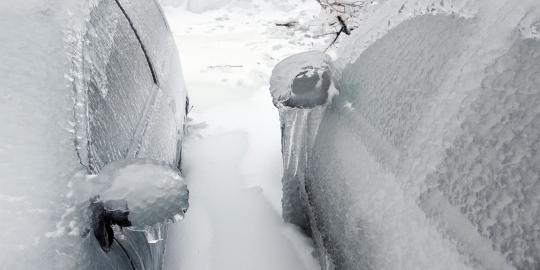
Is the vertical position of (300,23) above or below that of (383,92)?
below

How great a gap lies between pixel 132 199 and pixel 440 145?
888 millimetres

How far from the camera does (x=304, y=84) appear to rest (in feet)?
5.99

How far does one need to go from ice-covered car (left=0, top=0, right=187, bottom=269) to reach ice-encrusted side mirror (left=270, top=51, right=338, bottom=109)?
653mm

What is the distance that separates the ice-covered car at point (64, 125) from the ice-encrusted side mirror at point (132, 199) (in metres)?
0.03

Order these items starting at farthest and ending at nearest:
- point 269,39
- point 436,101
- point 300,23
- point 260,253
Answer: point 300,23
point 269,39
point 260,253
point 436,101

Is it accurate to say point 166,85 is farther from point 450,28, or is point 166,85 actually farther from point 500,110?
point 500,110

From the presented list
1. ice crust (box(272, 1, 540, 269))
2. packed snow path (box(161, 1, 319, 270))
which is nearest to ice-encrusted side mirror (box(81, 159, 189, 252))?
ice crust (box(272, 1, 540, 269))

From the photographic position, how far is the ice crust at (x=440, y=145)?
953 mm

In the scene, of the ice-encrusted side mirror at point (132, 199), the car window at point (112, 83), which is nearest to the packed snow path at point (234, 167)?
the car window at point (112, 83)

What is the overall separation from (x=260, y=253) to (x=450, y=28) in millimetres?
1591

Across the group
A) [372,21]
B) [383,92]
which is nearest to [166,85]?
[372,21]

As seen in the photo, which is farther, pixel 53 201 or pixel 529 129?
pixel 53 201

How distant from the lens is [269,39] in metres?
6.99

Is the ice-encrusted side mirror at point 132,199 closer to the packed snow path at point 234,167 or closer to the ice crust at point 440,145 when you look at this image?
the ice crust at point 440,145
